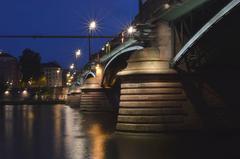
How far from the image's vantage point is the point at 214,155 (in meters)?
17.4

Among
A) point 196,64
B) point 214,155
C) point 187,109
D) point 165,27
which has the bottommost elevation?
point 214,155

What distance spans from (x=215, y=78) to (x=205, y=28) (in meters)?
5.48

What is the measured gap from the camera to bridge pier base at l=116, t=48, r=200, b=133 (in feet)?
75.9

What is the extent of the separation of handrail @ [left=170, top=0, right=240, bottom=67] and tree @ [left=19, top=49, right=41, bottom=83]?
419 feet

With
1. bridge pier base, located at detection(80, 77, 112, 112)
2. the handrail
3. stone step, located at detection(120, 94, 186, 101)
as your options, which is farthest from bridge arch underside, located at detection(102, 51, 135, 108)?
the handrail

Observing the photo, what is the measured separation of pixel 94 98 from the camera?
54906 mm

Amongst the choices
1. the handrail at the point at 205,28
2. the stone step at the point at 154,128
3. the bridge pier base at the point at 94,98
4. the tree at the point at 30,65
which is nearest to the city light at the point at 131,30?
the handrail at the point at 205,28

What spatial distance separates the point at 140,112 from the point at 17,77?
180 m

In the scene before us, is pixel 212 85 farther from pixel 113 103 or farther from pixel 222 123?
pixel 113 103

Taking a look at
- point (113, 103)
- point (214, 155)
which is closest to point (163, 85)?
point (214, 155)

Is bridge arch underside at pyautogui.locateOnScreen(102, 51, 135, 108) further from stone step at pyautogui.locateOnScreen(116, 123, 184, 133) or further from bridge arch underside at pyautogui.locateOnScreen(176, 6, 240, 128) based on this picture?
stone step at pyautogui.locateOnScreen(116, 123, 184, 133)

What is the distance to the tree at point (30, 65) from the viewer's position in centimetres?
14866

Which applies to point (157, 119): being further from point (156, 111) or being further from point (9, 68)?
point (9, 68)

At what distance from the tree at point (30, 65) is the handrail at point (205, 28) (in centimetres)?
12762
